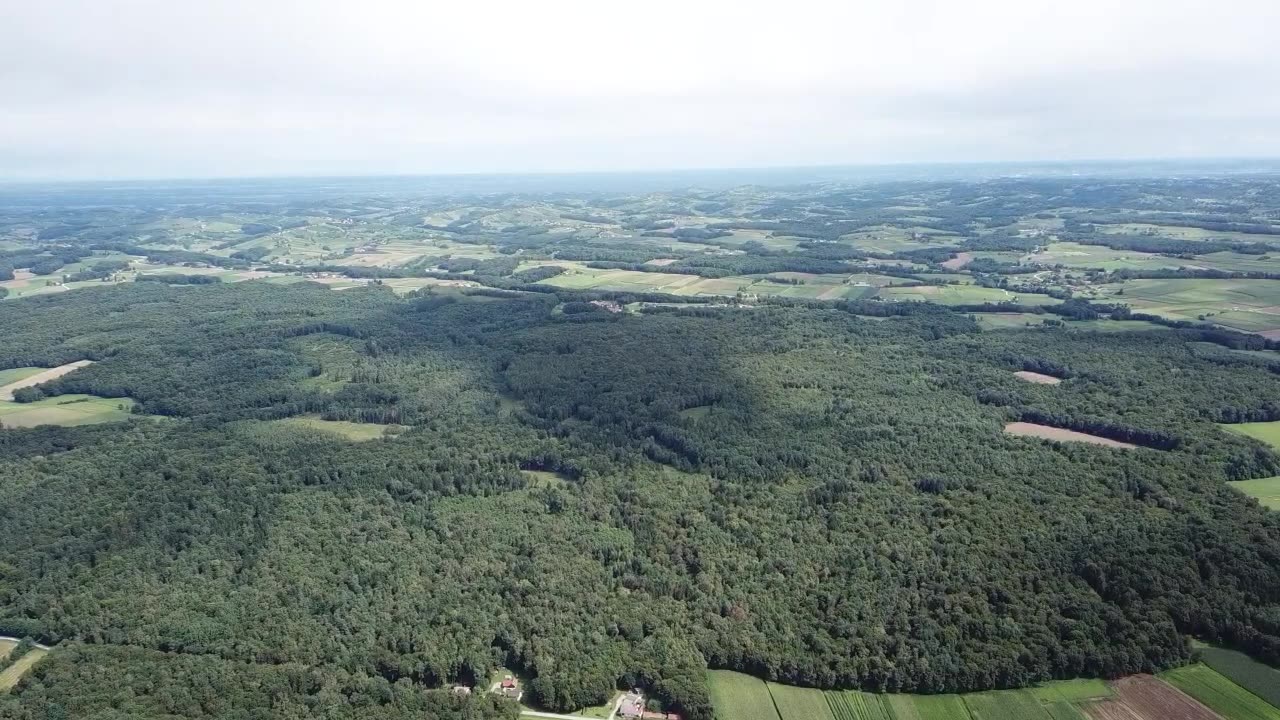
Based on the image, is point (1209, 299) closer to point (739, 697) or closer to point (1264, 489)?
point (1264, 489)

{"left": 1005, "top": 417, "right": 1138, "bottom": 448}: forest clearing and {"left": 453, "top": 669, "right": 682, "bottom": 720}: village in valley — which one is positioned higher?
{"left": 1005, "top": 417, "right": 1138, "bottom": 448}: forest clearing

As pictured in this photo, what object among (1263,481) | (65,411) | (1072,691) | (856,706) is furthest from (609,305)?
(1072,691)

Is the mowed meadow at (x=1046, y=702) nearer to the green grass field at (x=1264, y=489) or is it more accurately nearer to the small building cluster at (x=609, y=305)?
the green grass field at (x=1264, y=489)

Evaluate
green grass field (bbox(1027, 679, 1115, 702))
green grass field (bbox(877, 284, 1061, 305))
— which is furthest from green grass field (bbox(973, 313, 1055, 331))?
green grass field (bbox(1027, 679, 1115, 702))

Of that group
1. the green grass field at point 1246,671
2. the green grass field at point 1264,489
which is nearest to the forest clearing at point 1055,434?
the green grass field at point 1264,489

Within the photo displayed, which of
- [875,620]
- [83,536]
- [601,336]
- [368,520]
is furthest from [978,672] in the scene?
[601,336]

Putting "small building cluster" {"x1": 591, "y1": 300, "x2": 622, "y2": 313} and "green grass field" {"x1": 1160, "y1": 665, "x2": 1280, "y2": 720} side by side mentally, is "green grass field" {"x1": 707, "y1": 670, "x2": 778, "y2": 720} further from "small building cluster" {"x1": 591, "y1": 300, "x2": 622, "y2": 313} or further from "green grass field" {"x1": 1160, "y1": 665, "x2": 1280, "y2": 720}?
"small building cluster" {"x1": 591, "y1": 300, "x2": 622, "y2": 313}
